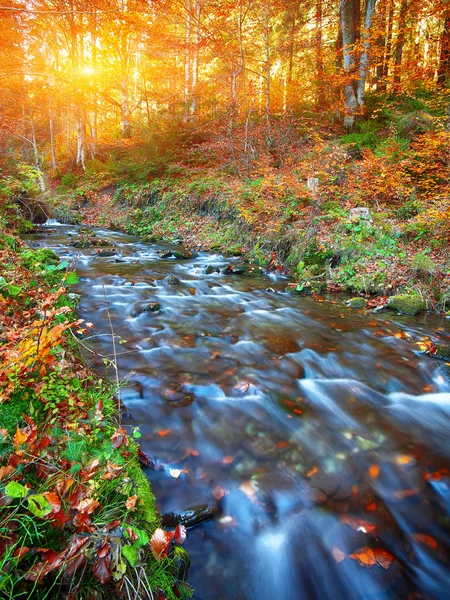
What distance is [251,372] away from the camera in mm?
4297

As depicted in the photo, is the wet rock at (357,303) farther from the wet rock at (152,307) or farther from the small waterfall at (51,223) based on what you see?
the small waterfall at (51,223)

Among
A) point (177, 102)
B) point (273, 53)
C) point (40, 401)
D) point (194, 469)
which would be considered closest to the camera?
point (40, 401)

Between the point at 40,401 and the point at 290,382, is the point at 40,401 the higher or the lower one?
the higher one

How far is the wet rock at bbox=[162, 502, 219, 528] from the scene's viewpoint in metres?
2.32

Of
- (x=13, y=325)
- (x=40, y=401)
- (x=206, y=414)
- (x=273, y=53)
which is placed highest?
(x=273, y=53)

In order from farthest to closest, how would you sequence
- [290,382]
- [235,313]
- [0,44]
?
1. [0,44]
2. [235,313]
3. [290,382]

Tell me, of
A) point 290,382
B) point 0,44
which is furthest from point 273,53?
point 290,382

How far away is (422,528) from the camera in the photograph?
2.41 metres

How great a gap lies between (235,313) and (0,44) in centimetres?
1727

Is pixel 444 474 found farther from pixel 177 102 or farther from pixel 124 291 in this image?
pixel 177 102

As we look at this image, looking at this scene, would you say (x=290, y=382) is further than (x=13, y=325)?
Yes

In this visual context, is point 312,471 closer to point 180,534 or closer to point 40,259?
point 180,534

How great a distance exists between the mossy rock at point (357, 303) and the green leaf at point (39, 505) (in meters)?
6.37

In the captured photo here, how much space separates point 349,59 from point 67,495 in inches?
634
